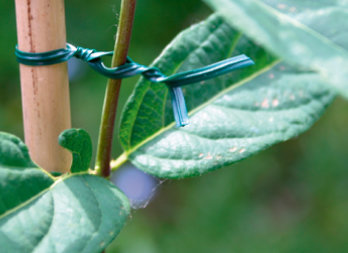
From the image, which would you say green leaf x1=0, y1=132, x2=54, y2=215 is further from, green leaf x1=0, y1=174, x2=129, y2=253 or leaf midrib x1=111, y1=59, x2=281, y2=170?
leaf midrib x1=111, y1=59, x2=281, y2=170

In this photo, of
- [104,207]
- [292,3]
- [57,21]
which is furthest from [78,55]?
[292,3]

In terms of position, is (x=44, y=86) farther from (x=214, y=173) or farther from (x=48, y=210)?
(x=214, y=173)

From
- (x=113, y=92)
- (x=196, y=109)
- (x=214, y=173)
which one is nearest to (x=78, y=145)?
(x=113, y=92)

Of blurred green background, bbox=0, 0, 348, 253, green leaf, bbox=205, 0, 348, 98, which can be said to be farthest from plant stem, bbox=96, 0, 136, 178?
blurred green background, bbox=0, 0, 348, 253

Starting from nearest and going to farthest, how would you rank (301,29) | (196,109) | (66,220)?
(301,29)
(66,220)
(196,109)

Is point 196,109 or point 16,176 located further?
point 196,109

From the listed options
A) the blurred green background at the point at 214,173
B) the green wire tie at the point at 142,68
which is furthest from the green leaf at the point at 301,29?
the blurred green background at the point at 214,173
